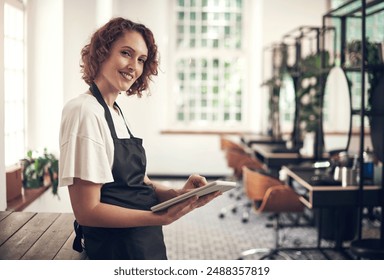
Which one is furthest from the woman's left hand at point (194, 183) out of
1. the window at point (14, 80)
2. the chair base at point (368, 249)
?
the chair base at point (368, 249)

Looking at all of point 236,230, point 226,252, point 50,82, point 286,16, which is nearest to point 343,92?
point 286,16

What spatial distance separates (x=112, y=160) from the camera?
1442 mm

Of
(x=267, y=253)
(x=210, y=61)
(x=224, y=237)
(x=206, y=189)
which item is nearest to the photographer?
(x=206, y=189)

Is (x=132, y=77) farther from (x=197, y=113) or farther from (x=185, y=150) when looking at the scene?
(x=197, y=113)

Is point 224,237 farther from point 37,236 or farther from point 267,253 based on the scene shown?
point 37,236

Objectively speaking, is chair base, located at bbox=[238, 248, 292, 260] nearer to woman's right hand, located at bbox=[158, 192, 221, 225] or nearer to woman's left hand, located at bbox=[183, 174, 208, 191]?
woman's left hand, located at bbox=[183, 174, 208, 191]

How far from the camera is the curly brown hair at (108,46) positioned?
58.1 inches

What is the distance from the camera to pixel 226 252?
3785mm

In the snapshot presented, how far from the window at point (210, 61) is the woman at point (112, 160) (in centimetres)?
510

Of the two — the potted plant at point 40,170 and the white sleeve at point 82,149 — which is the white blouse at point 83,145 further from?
the potted plant at point 40,170

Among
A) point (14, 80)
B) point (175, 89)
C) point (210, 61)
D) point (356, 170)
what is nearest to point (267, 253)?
point (356, 170)

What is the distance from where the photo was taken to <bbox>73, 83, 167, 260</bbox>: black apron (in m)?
1.47

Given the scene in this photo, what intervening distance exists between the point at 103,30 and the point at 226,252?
8.45ft

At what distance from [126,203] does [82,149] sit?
216mm
